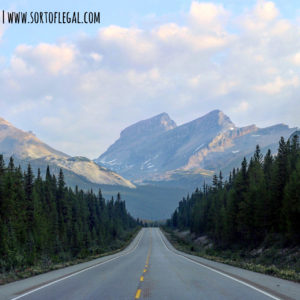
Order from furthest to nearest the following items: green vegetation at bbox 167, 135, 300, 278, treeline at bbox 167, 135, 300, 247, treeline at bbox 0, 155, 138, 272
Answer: treeline at bbox 0, 155, 138, 272
treeline at bbox 167, 135, 300, 247
green vegetation at bbox 167, 135, 300, 278

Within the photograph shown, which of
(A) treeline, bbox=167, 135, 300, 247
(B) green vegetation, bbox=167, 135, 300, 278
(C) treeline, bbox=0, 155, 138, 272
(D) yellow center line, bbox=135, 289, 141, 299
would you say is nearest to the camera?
(D) yellow center line, bbox=135, 289, 141, 299

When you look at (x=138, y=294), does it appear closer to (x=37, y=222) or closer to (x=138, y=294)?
(x=138, y=294)

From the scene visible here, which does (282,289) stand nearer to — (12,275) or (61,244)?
(12,275)

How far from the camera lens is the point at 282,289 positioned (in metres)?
14.6

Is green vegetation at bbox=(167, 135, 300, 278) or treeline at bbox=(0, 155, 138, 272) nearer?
green vegetation at bbox=(167, 135, 300, 278)

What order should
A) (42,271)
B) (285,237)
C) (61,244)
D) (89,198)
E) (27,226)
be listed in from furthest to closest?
(89,198) < (61,244) < (27,226) < (285,237) < (42,271)

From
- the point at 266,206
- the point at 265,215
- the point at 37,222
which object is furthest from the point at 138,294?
the point at 37,222

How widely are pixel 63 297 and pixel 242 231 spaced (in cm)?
5490

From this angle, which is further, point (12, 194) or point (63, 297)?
point (12, 194)

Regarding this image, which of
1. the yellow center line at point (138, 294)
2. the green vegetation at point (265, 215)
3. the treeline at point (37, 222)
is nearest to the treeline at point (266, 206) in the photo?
the green vegetation at point (265, 215)

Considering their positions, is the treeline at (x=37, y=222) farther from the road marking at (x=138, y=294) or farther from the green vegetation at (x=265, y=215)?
the road marking at (x=138, y=294)

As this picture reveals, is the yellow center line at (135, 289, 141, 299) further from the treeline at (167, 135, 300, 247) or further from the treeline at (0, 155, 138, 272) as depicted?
the treeline at (167, 135, 300, 247)

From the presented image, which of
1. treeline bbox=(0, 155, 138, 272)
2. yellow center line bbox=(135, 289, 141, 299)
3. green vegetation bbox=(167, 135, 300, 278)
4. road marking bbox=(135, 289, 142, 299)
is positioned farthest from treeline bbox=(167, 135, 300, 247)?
yellow center line bbox=(135, 289, 141, 299)

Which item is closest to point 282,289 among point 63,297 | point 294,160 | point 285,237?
point 63,297
